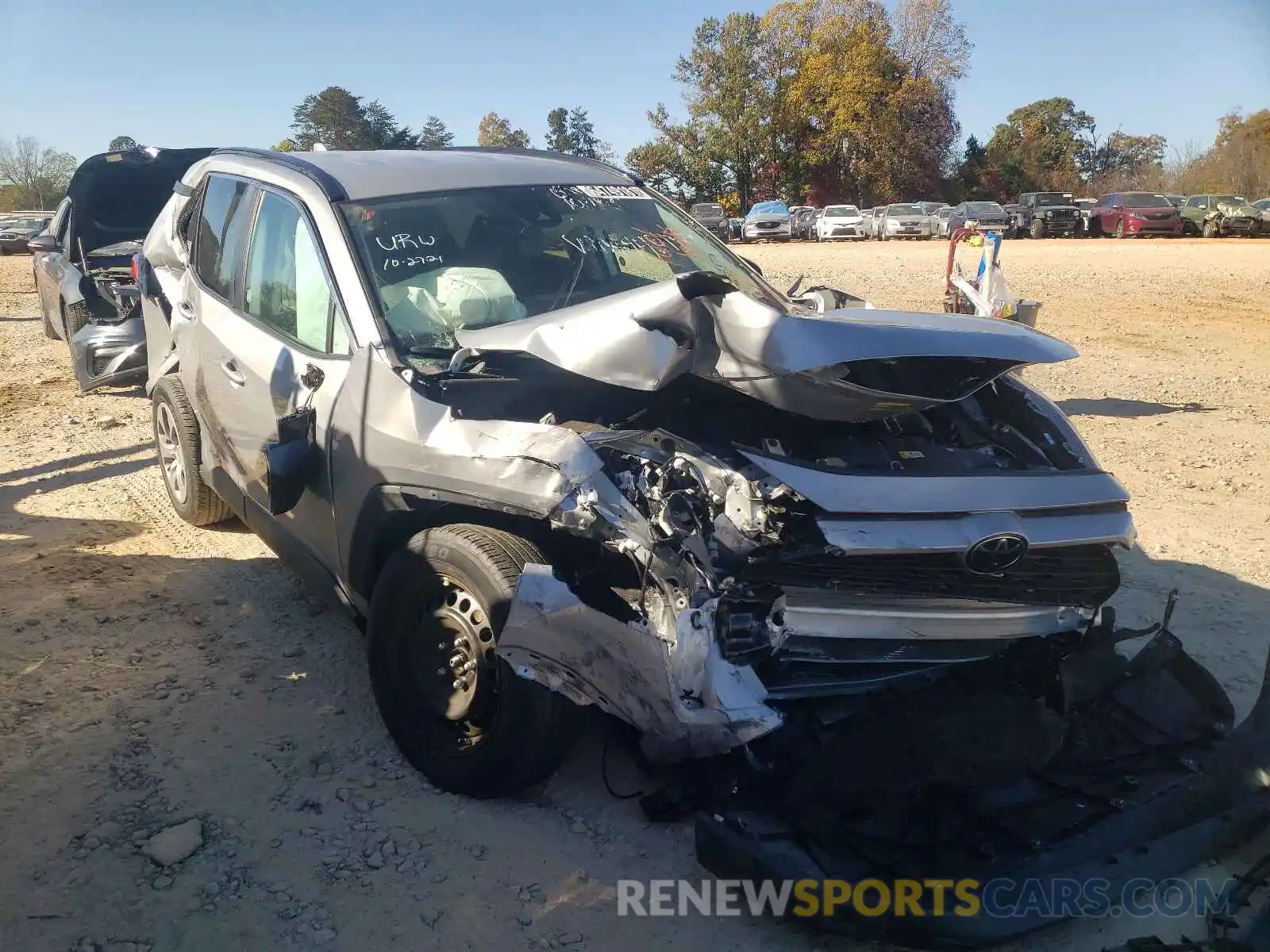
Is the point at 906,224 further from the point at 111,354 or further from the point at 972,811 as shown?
the point at 972,811

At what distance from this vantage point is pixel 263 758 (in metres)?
3.59

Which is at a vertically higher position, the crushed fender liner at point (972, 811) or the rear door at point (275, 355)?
the rear door at point (275, 355)

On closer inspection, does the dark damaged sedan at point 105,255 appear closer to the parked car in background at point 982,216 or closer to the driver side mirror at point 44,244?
the driver side mirror at point 44,244

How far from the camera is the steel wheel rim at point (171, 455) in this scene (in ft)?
18.4

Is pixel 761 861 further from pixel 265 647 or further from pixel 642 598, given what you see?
pixel 265 647

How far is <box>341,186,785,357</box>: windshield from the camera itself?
375 cm

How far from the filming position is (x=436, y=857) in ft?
10.0

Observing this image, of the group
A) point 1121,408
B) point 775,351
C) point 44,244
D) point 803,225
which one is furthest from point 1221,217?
point 775,351

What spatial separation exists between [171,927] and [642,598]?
162 cm

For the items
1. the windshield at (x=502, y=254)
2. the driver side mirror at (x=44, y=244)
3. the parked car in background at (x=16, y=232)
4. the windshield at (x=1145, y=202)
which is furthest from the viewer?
the windshield at (x=1145, y=202)

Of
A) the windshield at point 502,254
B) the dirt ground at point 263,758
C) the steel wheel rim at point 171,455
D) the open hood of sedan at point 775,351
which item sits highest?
the windshield at point 502,254

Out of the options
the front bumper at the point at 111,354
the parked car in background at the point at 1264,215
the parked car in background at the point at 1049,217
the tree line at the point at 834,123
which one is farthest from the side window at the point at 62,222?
the tree line at the point at 834,123

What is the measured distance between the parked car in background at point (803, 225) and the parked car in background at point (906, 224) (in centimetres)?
320

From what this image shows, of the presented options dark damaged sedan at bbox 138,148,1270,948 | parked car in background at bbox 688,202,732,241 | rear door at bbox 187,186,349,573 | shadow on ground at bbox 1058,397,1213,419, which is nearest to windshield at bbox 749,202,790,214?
parked car in background at bbox 688,202,732,241
